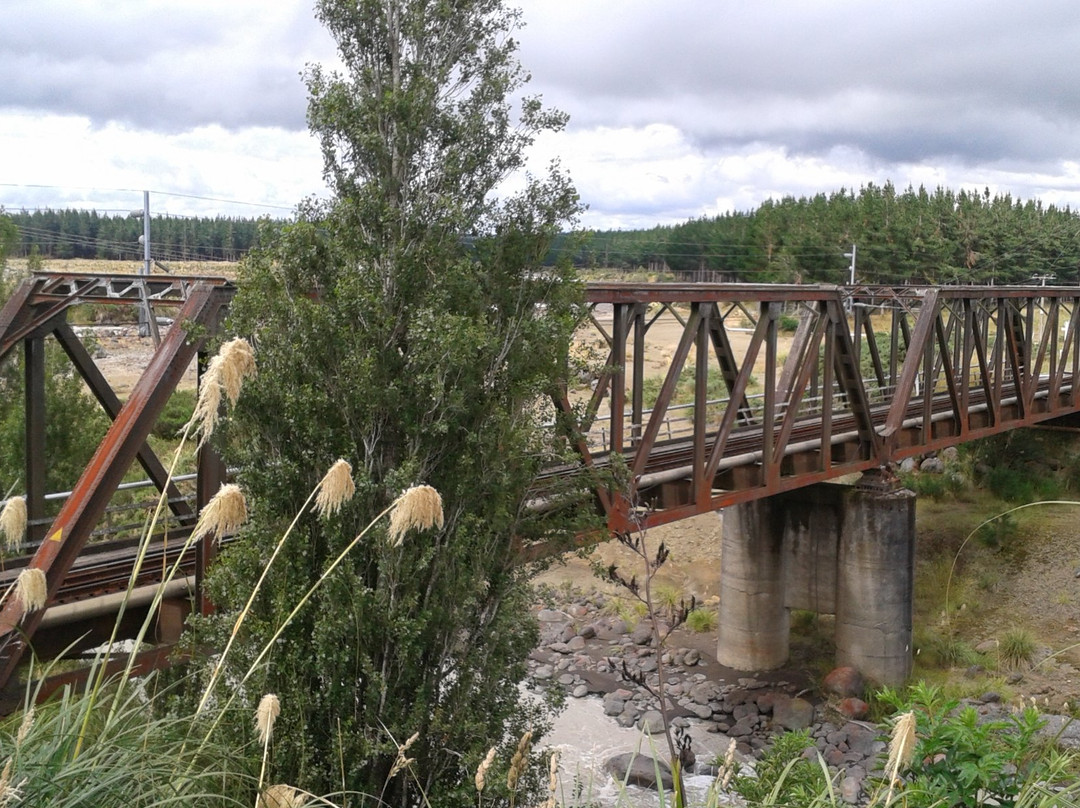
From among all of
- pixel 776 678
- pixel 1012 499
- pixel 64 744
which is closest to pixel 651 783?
pixel 776 678

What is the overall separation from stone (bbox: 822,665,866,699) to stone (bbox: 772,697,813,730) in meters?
0.76

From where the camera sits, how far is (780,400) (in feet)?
92.5

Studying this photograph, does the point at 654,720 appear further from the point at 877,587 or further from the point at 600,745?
the point at 877,587

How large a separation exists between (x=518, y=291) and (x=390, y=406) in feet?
7.65

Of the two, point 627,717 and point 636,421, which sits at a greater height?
point 636,421

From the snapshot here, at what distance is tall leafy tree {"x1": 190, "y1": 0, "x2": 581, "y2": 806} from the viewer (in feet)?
31.7

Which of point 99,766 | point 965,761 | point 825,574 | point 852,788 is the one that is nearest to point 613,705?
point 825,574

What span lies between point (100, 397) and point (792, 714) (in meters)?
17.4

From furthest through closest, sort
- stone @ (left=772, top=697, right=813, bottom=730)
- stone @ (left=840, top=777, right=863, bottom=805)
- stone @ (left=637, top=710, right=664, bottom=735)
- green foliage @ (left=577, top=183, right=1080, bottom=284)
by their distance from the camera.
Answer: green foliage @ (left=577, top=183, right=1080, bottom=284) → stone @ (left=772, top=697, right=813, bottom=730) → stone @ (left=637, top=710, right=664, bottom=735) → stone @ (left=840, top=777, right=863, bottom=805)

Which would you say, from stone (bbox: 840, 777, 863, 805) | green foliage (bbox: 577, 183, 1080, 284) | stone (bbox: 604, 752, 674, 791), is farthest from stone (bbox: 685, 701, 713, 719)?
green foliage (bbox: 577, 183, 1080, 284)

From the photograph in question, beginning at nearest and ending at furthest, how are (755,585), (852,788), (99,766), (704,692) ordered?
1. (99,766)
2. (852,788)
3. (704,692)
4. (755,585)

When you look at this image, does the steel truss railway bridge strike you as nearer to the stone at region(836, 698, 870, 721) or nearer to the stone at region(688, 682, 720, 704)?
the stone at region(688, 682, 720, 704)

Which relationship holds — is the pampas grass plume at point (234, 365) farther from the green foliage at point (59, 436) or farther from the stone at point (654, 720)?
the stone at point (654, 720)

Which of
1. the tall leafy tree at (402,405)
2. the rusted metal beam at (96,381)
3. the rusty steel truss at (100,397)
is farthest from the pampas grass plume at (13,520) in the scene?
the rusted metal beam at (96,381)
